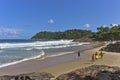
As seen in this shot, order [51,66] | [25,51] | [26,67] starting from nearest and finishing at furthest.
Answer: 1. [26,67]
2. [51,66]
3. [25,51]

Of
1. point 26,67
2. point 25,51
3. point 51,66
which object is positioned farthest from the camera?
point 25,51

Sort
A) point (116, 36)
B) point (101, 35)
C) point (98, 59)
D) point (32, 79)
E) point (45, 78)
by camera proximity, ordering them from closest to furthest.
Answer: point (32, 79) < point (45, 78) < point (98, 59) < point (116, 36) < point (101, 35)

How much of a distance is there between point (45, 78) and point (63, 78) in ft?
3.94

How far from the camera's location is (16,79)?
12.6 meters

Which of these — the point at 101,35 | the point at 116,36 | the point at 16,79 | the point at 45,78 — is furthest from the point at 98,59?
the point at 101,35

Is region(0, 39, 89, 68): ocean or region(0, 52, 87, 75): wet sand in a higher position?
region(0, 39, 89, 68): ocean

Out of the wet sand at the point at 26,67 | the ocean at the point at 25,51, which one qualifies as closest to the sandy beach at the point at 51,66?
the wet sand at the point at 26,67

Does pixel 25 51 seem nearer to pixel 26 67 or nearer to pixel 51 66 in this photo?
pixel 51 66

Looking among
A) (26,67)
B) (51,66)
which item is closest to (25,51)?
(51,66)

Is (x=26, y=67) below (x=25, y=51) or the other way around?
below

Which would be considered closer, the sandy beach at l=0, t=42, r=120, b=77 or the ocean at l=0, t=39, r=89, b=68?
the sandy beach at l=0, t=42, r=120, b=77

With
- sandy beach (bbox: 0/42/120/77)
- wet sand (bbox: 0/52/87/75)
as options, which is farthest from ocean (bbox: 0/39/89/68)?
sandy beach (bbox: 0/42/120/77)

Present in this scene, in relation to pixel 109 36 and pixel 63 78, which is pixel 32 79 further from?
pixel 109 36

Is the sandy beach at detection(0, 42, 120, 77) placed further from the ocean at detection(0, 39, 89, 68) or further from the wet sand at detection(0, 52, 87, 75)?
the ocean at detection(0, 39, 89, 68)
